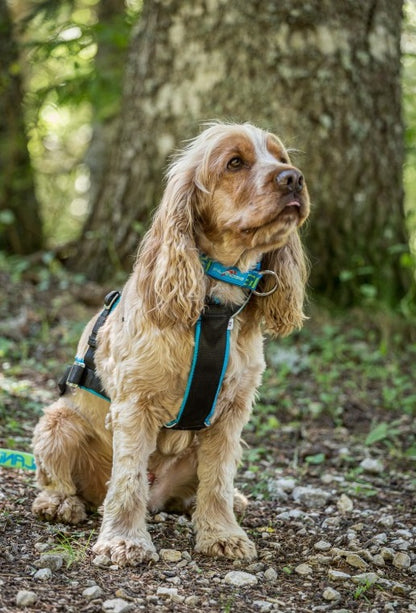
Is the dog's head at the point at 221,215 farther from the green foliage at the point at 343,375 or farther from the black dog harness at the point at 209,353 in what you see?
the green foliage at the point at 343,375

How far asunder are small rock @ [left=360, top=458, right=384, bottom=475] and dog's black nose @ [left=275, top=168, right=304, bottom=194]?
2295 mm

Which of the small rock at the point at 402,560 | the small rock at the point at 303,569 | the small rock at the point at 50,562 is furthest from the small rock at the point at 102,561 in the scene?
the small rock at the point at 402,560

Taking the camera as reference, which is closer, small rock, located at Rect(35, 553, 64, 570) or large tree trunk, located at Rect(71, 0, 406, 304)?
small rock, located at Rect(35, 553, 64, 570)

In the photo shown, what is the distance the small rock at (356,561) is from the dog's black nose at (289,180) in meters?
1.70

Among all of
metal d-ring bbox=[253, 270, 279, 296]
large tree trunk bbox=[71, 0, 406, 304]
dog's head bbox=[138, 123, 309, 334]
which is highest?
large tree trunk bbox=[71, 0, 406, 304]

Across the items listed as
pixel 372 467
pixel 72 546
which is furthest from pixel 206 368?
pixel 372 467

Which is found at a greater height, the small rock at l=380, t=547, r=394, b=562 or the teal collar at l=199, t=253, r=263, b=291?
the teal collar at l=199, t=253, r=263, b=291

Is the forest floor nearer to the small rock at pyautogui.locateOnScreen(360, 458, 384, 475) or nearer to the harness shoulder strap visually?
the small rock at pyautogui.locateOnScreen(360, 458, 384, 475)

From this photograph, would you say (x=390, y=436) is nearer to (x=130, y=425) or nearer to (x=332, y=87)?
(x=130, y=425)

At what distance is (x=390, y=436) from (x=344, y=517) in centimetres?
155

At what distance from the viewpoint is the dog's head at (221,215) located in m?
3.41

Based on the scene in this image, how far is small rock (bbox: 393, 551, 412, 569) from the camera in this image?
3434 millimetres

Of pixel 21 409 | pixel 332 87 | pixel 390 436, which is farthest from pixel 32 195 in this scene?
pixel 390 436

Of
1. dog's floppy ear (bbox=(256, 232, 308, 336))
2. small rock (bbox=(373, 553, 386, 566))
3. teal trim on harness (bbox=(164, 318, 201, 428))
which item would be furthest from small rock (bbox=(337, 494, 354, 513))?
teal trim on harness (bbox=(164, 318, 201, 428))
